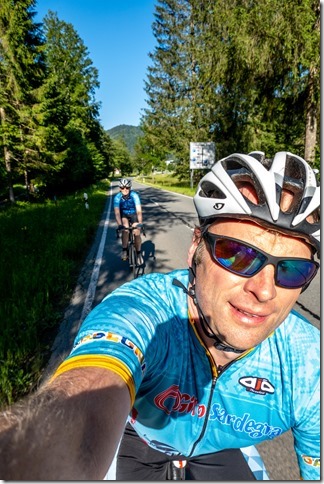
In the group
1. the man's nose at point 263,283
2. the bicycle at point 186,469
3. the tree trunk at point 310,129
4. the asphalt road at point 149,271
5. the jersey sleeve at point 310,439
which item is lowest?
the asphalt road at point 149,271

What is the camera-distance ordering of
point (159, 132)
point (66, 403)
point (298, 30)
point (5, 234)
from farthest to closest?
1. point (159, 132)
2. point (298, 30)
3. point (5, 234)
4. point (66, 403)

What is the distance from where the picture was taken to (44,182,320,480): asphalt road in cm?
210

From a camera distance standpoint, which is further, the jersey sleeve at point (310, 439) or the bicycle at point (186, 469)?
the bicycle at point (186, 469)

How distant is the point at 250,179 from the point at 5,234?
8260 mm

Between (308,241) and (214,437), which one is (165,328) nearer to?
(214,437)

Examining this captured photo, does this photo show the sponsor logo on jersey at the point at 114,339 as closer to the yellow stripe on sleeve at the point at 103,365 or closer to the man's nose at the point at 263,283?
the yellow stripe on sleeve at the point at 103,365

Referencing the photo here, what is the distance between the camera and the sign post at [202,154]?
23.5 m

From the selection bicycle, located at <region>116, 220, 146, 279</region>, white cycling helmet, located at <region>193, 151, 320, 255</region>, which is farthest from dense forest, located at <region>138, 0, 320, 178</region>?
white cycling helmet, located at <region>193, 151, 320, 255</region>

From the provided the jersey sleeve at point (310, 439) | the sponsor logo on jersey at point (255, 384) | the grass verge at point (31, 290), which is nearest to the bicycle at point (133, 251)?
the grass verge at point (31, 290)

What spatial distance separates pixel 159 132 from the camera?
1332 inches

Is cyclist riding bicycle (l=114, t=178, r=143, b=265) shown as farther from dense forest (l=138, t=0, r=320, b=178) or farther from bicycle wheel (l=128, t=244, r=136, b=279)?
dense forest (l=138, t=0, r=320, b=178)

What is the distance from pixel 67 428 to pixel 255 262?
1042 mm

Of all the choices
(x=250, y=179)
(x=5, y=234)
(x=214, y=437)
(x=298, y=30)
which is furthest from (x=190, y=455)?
(x=298, y=30)

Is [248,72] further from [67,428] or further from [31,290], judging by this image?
[67,428]
